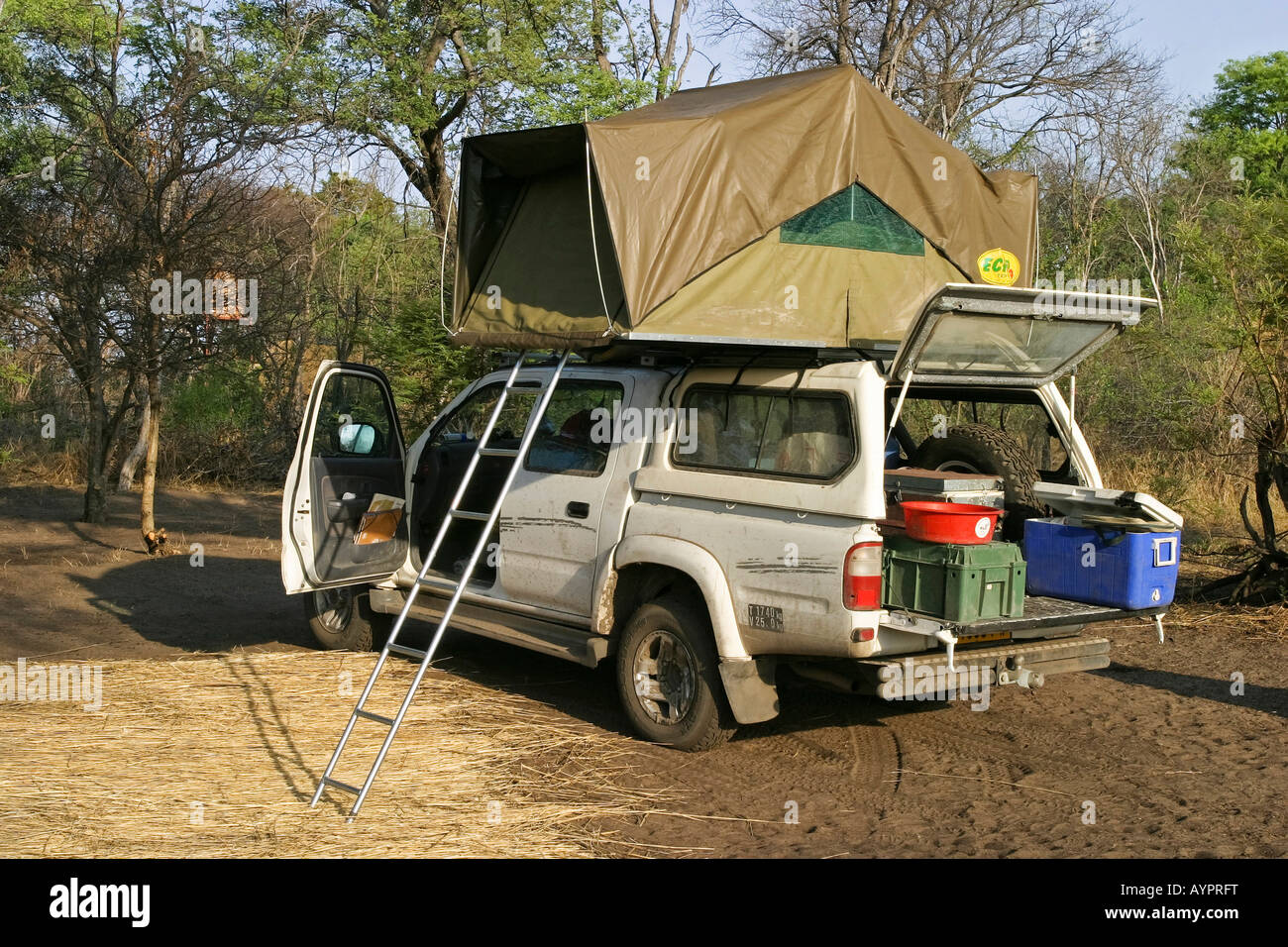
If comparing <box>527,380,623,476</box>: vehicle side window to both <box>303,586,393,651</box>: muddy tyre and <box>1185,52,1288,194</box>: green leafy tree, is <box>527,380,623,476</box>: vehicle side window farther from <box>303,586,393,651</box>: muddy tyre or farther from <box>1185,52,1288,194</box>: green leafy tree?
<box>1185,52,1288,194</box>: green leafy tree

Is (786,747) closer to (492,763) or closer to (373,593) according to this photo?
(492,763)

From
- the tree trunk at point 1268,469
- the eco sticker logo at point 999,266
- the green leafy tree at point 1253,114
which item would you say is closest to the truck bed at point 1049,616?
the eco sticker logo at point 999,266

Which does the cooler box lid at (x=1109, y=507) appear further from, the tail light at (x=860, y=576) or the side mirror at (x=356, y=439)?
the side mirror at (x=356, y=439)

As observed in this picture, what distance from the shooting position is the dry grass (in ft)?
16.5

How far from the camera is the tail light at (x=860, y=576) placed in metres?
5.54

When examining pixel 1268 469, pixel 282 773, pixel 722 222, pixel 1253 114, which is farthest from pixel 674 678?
pixel 1253 114

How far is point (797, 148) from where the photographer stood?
6859 mm

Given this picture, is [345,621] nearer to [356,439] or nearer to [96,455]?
[356,439]

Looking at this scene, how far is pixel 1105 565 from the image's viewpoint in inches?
245

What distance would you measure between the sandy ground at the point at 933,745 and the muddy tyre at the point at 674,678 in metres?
0.14

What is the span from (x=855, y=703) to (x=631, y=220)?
3182 mm

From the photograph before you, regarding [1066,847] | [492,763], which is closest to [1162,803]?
[1066,847]

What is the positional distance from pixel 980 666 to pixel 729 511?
4.56 feet

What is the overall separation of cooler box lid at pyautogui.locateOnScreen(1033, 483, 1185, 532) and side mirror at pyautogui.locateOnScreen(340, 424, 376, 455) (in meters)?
4.25
